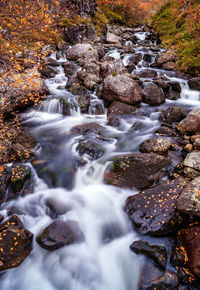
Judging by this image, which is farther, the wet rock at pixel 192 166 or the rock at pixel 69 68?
the rock at pixel 69 68

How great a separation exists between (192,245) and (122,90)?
7216 mm

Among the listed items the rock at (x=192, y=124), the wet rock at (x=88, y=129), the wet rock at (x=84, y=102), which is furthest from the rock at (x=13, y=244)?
the wet rock at (x=84, y=102)

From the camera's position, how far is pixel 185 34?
15992 millimetres

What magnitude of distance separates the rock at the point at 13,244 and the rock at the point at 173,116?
7003mm

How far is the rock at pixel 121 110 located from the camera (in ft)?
29.4

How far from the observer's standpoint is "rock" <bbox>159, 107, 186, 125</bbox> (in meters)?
8.15

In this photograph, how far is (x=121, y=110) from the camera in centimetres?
899

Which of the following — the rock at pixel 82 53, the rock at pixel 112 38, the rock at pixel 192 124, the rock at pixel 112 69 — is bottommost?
the rock at pixel 192 124

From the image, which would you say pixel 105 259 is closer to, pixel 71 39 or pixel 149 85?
pixel 149 85

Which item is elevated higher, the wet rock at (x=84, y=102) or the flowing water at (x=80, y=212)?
the wet rock at (x=84, y=102)

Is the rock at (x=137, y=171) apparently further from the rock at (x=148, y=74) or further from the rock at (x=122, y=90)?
the rock at (x=148, y=74)

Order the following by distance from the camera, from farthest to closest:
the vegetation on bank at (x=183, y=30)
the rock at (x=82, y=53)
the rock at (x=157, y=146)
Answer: the rock at (x=82, y=53) < the vegetation on bank at (x=183, y=30) < the rock at (x=157, y=146)

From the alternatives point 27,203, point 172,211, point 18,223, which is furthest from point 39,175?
point 172,211

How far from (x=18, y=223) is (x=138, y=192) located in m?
3.05
